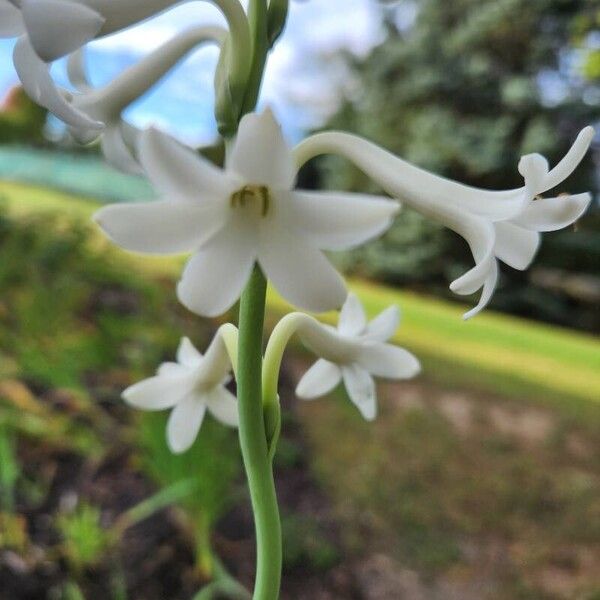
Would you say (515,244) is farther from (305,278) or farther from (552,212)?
(305,278)

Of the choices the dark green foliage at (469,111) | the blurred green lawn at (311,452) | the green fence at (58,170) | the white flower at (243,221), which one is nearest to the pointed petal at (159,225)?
the white flower at (243,221)

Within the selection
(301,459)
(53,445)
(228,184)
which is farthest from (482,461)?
(228,184)

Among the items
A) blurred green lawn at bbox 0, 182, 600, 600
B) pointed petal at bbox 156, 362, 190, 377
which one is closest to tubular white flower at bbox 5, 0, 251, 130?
pointed petal at bbox 156, 362, 190, 377

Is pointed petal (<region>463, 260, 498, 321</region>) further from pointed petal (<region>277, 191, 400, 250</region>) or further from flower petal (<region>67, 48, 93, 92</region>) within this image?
flower petal (<region>67, 48, 93, 92</region>)

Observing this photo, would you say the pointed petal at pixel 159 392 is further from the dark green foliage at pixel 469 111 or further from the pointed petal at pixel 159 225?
the dark green foliage at pixel 469 111

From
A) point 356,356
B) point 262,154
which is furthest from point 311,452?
point 262,154

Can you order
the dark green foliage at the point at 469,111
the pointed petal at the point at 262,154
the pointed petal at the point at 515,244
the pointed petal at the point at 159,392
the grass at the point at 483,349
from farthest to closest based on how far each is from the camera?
the dark green foliage at the point at 469,111, the grass at the point at 483,349, the pointed petal at the point at 159,392, the pointed petal at the point at 515,244, the pointed petal at the point at 262,154
